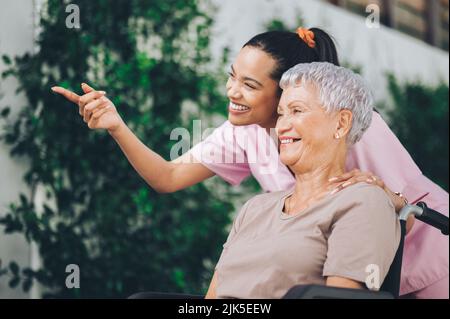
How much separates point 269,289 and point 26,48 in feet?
8.86

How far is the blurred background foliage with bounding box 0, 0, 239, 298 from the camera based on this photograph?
13.8ft

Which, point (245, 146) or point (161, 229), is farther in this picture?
point (161, 229)

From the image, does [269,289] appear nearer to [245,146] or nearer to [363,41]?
[245,146]

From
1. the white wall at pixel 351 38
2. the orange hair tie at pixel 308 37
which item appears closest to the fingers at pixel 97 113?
the orange hair tie at pixel 308 37

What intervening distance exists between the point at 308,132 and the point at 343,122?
89 mm

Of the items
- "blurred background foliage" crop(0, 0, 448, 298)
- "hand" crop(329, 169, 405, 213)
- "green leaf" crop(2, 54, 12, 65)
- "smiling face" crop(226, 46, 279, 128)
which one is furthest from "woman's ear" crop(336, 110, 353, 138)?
"green leaf" crop(2, 54, 12, 65)

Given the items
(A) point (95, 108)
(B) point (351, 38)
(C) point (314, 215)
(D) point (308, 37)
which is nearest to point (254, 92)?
(D) point (308, 37)

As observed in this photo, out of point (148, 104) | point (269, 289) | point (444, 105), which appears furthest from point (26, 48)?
point (444, 105)

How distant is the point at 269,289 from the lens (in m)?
1.95

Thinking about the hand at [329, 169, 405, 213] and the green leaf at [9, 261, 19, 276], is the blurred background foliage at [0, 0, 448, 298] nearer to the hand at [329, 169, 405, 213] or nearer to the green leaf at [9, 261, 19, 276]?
the green leaf at [9, 261, 19, 276]

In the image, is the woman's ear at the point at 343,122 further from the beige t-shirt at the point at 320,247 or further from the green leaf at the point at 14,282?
the green leaf at the point at 14,282

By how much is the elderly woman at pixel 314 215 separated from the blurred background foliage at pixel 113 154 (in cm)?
219

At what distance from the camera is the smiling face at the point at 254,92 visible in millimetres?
2418

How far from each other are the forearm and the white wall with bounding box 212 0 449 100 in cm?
243
